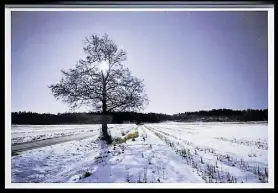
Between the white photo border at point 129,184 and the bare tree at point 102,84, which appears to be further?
the bare tree at point 102,84

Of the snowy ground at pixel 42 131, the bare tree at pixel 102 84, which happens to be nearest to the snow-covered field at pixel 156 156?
the snowy ground at pixel 42 131

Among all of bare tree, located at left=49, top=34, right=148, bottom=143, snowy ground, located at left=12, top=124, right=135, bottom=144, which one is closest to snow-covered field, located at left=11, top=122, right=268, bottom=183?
snowy ground, located at left=12, top=124, right=135, bottom=144

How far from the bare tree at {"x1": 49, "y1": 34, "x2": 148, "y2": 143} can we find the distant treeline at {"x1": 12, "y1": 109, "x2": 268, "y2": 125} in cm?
8

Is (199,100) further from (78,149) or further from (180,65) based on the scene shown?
(78,149)

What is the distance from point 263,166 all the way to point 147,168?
97 cm

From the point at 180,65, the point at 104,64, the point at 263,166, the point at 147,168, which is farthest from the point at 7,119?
the point at 263,166

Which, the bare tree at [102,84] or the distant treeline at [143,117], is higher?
the bare tree at [102,84]

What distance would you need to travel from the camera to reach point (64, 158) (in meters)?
3.18

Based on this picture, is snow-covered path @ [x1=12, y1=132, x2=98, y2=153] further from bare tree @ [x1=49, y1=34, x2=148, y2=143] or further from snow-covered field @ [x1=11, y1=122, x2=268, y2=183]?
bare tree @ [x1=49, y1=34, x2=148, y2=143]

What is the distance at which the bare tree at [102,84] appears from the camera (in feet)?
10.5

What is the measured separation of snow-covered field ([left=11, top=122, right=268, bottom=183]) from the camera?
312 centimetres

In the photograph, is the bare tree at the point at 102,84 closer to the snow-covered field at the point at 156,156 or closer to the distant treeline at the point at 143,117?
the distant treeline at the point at 143,117

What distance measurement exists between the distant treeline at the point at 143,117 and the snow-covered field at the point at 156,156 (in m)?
0.05

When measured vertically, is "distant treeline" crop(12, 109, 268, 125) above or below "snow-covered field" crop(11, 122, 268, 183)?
above
